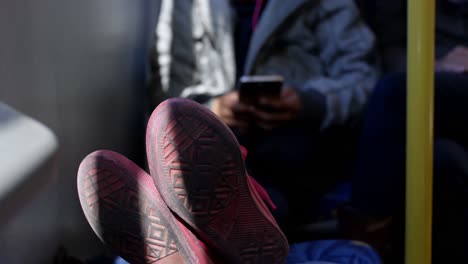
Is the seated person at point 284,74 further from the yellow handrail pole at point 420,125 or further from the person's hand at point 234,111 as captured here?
the yellow handrail pole at point 420,125

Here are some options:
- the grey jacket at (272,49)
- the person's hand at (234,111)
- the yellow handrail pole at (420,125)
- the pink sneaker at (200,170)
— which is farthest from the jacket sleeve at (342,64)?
the pink sneaker at (200,170)

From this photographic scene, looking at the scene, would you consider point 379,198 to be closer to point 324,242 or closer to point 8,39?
point 324,242

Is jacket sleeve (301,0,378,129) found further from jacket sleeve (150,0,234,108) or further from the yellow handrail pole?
the yellow handrail pole

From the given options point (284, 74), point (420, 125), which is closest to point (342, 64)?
point (284, 74)

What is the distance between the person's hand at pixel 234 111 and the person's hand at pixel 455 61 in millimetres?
302

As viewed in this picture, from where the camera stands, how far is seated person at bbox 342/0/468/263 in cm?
74

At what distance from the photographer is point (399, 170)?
76 cm

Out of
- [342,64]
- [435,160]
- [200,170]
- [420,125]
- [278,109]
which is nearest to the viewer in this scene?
[200,170]

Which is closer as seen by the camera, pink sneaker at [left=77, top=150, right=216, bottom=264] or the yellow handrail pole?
pink sneaker at [left=77, top=150, right=216, bottom=264]

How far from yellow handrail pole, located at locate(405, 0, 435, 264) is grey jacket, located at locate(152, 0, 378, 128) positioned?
307 millimetres

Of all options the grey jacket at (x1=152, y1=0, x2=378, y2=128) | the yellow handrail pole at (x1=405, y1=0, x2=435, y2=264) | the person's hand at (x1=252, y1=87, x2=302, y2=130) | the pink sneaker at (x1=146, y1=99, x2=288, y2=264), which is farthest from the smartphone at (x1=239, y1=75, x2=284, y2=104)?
the pink sneaker at (x1=146, y1=99, x2=288, y2=264)

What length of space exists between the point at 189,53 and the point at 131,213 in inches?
22.7

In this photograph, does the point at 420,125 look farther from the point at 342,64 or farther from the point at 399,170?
the point at 342,64

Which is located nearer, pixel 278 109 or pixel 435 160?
pixel 435 160
